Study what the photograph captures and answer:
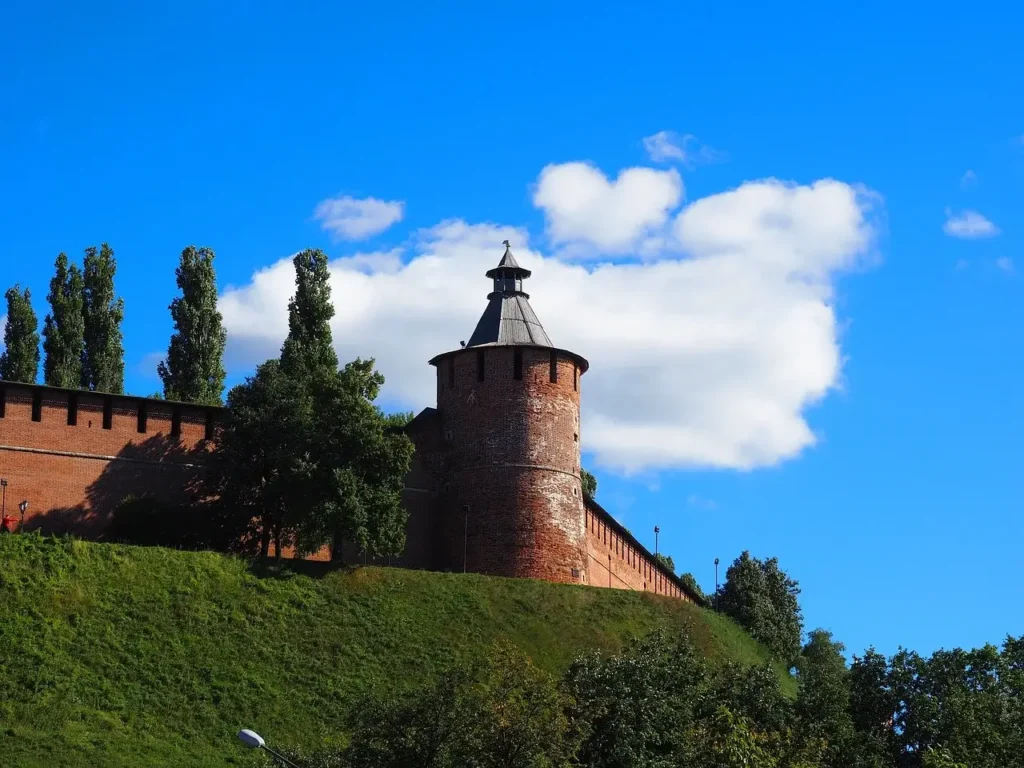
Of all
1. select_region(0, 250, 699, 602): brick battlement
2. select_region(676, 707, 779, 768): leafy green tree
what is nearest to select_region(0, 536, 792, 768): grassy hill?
select_region(0, 250, 699, 602): brick battlement

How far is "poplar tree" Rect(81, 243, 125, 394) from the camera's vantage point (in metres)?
63.5

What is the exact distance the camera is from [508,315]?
200ft

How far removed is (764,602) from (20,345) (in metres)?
30.5

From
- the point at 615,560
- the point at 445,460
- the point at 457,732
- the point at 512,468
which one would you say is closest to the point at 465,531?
the point at 512,468

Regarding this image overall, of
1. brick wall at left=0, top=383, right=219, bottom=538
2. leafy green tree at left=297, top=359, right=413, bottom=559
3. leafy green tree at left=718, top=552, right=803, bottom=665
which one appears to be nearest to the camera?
leafy green tree at left=297, top=359, right=413, bottom=559

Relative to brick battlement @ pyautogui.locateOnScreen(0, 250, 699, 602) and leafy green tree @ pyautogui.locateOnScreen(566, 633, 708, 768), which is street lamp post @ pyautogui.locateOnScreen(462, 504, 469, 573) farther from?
leafy green tree @ pyautogui.locateOnScreen(566, 633, 708, 768)

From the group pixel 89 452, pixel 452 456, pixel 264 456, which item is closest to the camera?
pixel 264 456

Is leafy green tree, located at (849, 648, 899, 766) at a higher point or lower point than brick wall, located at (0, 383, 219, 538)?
lower

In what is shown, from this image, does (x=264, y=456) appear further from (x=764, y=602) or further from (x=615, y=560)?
(x=764, y=602)

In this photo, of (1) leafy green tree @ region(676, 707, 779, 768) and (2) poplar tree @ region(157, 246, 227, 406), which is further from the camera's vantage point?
(2) poplar tree @ region(157, 246, 227, 406)

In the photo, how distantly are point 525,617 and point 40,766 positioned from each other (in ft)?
57.7

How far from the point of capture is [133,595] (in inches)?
1919

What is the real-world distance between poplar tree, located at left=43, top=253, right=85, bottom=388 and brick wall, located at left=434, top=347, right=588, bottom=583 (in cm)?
1369

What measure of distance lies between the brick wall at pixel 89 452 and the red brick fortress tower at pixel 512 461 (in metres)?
8.10
